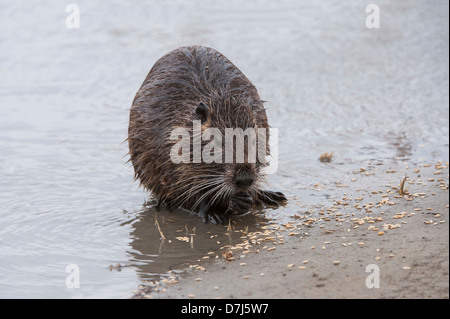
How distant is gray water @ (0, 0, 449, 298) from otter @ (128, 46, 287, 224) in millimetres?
211

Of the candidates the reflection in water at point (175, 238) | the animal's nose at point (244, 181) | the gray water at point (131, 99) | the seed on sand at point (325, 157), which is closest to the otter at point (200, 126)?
the animal's nose at point (244, 181)

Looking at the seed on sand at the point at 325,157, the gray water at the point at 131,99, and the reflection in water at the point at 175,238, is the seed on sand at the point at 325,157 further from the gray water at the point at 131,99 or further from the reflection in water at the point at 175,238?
the reflection in water at the point at 175,238

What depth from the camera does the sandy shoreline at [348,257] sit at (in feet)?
11.8

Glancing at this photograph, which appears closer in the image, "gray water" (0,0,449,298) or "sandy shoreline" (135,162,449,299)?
"sandy shoreline" (135,162,449,299)

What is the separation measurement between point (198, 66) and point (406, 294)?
2564 mm

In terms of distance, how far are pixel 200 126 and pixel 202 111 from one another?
106 millimetres

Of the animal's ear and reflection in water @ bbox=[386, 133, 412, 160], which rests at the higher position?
the animal's ear

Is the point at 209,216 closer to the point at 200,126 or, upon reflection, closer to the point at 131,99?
the point at 200,126

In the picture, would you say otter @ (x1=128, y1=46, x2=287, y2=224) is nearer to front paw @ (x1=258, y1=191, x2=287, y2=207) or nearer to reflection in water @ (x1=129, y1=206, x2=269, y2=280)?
front paw @ (x1=258, y1=191, x2=287, y2=207)

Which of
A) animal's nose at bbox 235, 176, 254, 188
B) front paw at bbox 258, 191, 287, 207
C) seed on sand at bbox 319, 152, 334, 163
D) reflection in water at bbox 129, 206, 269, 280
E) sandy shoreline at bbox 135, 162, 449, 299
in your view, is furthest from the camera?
seed on sand at bbox 319, 152, 334, 163

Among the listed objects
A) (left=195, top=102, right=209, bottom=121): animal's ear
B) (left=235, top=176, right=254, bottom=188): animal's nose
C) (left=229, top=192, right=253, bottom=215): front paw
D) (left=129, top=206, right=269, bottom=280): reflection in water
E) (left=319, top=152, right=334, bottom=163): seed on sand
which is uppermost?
(left=195, top=102, right=209, bottom=121): animal's ear

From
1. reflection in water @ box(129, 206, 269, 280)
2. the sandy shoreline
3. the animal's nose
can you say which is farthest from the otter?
the sandy shoreline

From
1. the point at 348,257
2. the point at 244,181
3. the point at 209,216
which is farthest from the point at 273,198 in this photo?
the point at 348,257

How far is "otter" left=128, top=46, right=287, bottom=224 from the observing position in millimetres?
4816
